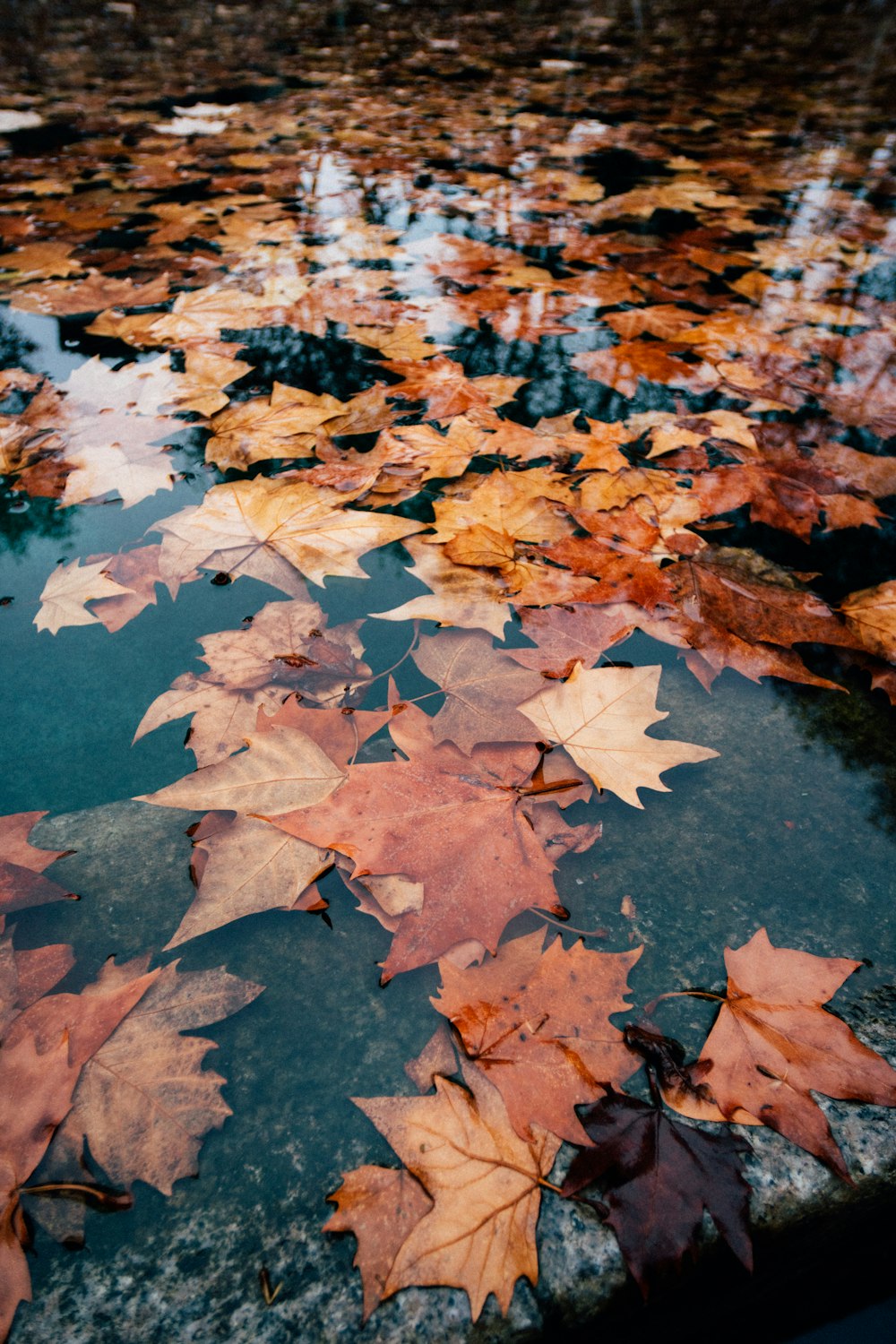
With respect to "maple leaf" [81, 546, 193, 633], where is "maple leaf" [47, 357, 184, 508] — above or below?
above

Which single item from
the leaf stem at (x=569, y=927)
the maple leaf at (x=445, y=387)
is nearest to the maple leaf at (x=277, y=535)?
Result: the maple leaf at (x=445, y=387)

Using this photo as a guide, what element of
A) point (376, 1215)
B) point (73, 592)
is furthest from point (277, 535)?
point (376, 1215)

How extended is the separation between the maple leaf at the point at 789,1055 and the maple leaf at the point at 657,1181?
2.6 inches

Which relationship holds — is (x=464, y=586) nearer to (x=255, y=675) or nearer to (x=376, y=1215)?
(x=255, y=675)

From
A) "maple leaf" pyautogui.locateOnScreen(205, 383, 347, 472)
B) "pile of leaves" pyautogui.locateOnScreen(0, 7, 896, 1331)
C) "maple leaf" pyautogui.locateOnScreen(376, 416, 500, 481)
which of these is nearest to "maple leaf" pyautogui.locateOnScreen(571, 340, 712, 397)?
"pile of leaves" pyautogui.locateOnScreen(0, 7, 896, 1331)

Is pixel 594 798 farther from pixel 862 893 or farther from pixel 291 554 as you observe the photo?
pixel 291 554

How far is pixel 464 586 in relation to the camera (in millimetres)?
1574

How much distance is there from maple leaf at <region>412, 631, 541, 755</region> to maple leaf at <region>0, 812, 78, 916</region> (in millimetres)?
673

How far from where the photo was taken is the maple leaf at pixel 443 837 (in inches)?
40.6

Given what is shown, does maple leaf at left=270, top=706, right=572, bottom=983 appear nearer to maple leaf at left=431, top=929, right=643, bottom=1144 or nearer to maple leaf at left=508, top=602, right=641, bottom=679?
maple leaf at left=431, top=929, right=643, bottom=1144

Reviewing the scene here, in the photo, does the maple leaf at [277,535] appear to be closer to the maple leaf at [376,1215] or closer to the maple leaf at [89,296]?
the maple leaf at [376,1215]

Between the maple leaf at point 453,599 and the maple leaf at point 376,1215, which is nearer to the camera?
the maple leaf at point 376,1215

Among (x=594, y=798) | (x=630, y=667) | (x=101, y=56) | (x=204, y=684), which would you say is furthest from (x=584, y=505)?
(x=101, y=56)

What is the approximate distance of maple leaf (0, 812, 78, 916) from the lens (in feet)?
3.60
